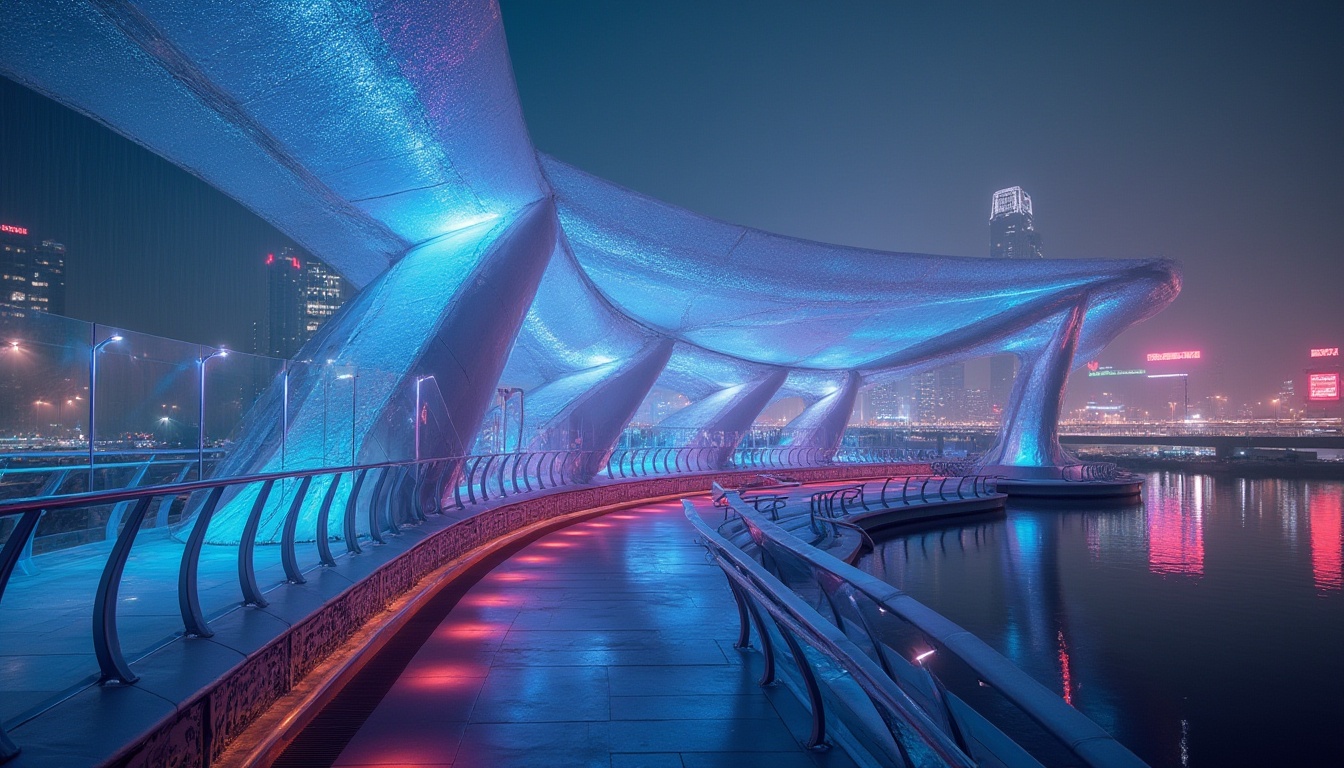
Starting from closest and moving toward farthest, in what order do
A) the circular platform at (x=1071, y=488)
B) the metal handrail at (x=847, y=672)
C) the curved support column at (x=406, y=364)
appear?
the metal handrail at (x=847, y=672) → the curved support column at (x=406, y=364) → the circular platform at (x=1071, y=488)

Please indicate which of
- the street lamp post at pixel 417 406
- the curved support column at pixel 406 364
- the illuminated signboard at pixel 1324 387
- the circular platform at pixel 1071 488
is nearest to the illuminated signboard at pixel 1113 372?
the illuminated signboard at pixel 1324 387

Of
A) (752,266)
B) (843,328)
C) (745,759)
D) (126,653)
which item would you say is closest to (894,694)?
(745,759)

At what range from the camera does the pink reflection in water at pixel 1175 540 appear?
405 inches

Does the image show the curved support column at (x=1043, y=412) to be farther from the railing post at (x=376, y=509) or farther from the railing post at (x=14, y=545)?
the railing post at (x=14, y=545)

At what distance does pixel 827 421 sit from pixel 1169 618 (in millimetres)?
21037

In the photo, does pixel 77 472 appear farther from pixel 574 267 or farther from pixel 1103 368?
pixel 1103 368

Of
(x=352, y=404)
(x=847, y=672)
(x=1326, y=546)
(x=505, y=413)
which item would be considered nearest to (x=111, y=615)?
(x=847, y=672)

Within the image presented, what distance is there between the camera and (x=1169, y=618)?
295 inches

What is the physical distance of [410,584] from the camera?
5.45 metres

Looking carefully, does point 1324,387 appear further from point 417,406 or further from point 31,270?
point 31,270

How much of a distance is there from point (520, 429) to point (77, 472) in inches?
310

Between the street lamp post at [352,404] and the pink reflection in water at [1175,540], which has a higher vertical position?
the street lamp post at [352,404]

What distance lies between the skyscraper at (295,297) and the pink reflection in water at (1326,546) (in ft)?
65.7

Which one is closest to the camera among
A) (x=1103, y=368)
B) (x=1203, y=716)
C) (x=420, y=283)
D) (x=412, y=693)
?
(x=412, y=693)
